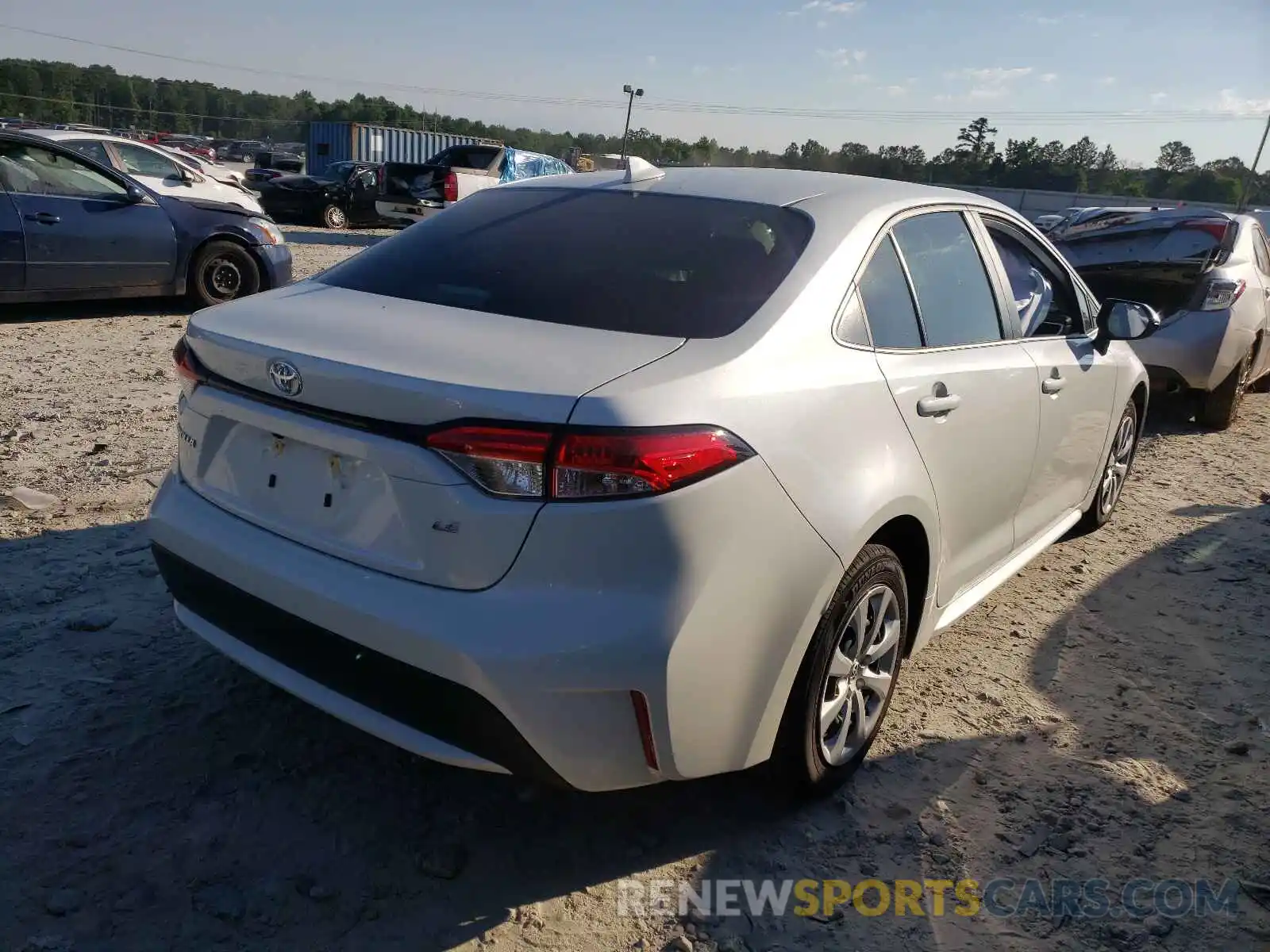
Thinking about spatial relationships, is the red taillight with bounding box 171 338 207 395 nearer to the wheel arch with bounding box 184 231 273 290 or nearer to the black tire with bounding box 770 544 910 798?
the black tire with bounding box 770 544 910 798

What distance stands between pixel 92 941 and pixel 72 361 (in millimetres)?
6075

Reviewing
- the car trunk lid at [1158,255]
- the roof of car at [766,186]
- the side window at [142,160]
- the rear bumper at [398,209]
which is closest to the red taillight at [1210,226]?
the car trunk lid at [1158,255]

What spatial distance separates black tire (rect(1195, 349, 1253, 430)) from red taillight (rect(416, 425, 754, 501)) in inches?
274

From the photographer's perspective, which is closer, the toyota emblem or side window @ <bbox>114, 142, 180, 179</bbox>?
the toyota emblem

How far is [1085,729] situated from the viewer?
3354 mm

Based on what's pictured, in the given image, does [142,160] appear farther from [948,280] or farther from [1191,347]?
[948,280]

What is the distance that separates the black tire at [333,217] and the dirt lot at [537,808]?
57.0 ft

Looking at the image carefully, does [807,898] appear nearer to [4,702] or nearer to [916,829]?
[916,829]

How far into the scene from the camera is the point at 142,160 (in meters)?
11.7

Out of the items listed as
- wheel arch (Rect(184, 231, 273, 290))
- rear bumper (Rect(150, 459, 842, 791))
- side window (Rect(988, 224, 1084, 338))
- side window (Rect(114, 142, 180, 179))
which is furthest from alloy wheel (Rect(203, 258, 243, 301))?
rear bumper (Rect(150, 459, 842, 791))

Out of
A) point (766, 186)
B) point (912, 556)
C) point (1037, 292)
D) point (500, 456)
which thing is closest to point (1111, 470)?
point (1037, 292)

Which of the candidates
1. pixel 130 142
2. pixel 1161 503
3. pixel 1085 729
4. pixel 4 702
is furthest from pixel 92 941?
pixel 130 142

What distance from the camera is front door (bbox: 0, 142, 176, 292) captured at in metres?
8.03

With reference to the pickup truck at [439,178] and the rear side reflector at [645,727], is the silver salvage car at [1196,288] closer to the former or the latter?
the rear side reflector at [645,727]
